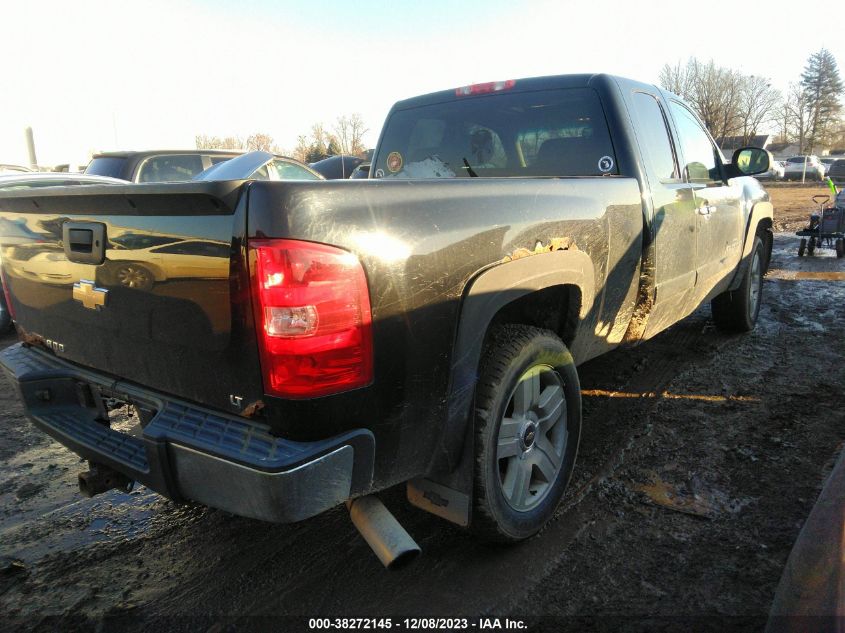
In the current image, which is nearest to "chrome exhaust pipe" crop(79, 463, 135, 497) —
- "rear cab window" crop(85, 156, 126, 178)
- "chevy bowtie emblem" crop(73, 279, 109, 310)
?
"chevy bowtie emblem" crop(73, 279, 109, 310)

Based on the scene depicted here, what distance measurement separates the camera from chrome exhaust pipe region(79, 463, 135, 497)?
7.22ft

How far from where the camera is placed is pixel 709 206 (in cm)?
405

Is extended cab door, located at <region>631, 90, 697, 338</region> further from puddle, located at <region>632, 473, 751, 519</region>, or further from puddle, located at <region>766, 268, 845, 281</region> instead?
puddle, located at <region>766, 268, 845, 281</region>

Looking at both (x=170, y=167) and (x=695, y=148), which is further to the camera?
(x=170, y=167)

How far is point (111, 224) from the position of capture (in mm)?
2051

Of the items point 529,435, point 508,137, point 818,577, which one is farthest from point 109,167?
point 818,577

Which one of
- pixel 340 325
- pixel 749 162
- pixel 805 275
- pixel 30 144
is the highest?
pixel 30 144

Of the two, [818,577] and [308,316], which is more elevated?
[308,316]

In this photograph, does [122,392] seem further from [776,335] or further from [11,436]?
[776,335]

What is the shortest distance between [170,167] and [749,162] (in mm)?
7792

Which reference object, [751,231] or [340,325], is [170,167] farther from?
[340,325]

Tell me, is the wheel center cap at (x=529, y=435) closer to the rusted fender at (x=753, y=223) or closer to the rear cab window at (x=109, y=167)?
the rusted fender at (x=753, y=223)

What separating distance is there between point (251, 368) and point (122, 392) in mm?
749

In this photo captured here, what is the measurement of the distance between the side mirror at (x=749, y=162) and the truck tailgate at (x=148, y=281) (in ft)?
13.9
